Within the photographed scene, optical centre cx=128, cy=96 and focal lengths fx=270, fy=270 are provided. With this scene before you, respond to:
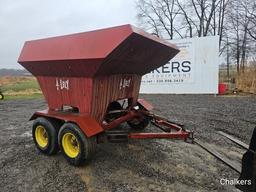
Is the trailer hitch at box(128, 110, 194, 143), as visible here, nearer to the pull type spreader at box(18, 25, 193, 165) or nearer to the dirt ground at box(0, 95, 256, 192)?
the pull type spreader at box(18, 25, 193, 165)

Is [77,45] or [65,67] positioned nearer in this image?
[77,45]

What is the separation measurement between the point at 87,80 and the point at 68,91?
534 millimetres

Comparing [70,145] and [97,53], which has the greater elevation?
[97,53]

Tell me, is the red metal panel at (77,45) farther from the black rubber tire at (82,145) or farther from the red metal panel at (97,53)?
the black rubber tire at (82,145)

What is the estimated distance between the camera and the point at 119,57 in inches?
158

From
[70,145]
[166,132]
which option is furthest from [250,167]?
[70,145]

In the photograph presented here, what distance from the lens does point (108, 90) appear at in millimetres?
4523

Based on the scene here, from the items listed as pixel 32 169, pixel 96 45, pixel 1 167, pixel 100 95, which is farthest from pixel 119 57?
pixel 1 167

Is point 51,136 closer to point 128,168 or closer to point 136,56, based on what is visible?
point 128,168

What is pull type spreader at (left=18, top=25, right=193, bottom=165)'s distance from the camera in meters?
3.91

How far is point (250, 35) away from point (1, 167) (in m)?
27.4

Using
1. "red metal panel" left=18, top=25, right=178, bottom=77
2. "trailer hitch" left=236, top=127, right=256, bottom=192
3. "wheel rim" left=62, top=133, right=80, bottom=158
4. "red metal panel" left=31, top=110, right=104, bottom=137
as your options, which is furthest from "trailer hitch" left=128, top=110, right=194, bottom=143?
"trailer hitch" left=236, top=127, right=256, bottom=192

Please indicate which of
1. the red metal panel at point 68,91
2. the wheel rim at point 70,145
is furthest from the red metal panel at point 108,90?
the wheel rim at point 70,145

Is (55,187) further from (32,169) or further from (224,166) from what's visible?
(224,166)
